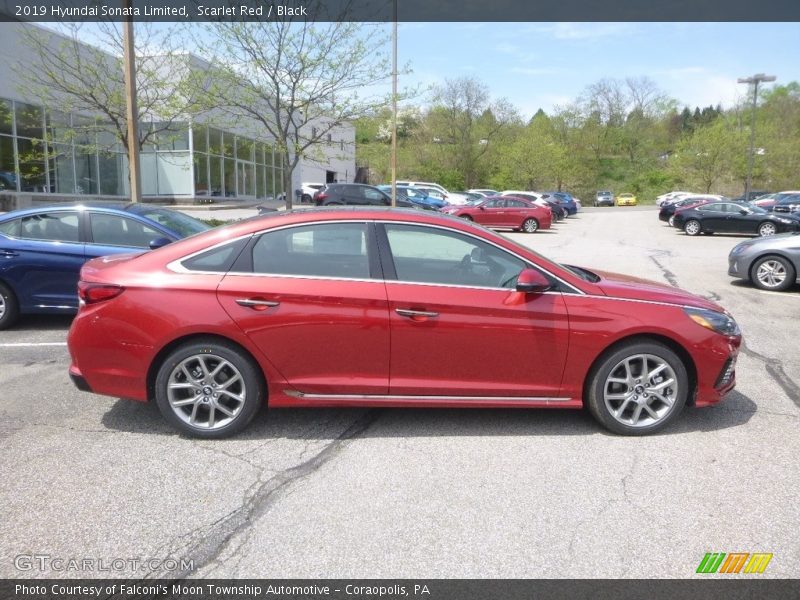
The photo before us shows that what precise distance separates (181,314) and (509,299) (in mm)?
A: 2182

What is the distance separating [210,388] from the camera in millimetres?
4098

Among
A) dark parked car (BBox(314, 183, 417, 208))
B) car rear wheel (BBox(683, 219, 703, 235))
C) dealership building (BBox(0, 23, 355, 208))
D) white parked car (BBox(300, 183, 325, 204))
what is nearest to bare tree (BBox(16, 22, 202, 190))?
dealership building (BBox(0, 23, 355, 208))

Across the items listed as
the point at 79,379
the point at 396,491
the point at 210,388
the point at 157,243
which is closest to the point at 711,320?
the point at 396,491

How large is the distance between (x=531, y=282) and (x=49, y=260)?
583 centimetres

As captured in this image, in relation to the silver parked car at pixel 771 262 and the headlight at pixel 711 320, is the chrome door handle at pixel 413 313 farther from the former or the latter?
the silver parked car at pixel 771 262

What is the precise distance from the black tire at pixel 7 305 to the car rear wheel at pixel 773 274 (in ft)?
37.9

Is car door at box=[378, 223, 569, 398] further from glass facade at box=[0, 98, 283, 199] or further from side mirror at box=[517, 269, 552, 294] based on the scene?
glass facade at box=[0, 98, 283, 199]

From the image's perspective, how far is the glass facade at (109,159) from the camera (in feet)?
70.6

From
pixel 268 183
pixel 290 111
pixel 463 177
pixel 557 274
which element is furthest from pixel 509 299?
pixel 463 177

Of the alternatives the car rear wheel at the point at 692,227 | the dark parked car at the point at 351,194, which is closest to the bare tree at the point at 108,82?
the dark parked car at the point at 351,194

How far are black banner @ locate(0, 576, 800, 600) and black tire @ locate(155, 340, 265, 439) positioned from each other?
1.50m

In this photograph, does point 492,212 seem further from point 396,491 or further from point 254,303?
point 396,491

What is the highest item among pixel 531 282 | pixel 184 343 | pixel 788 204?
pixel 788 204
